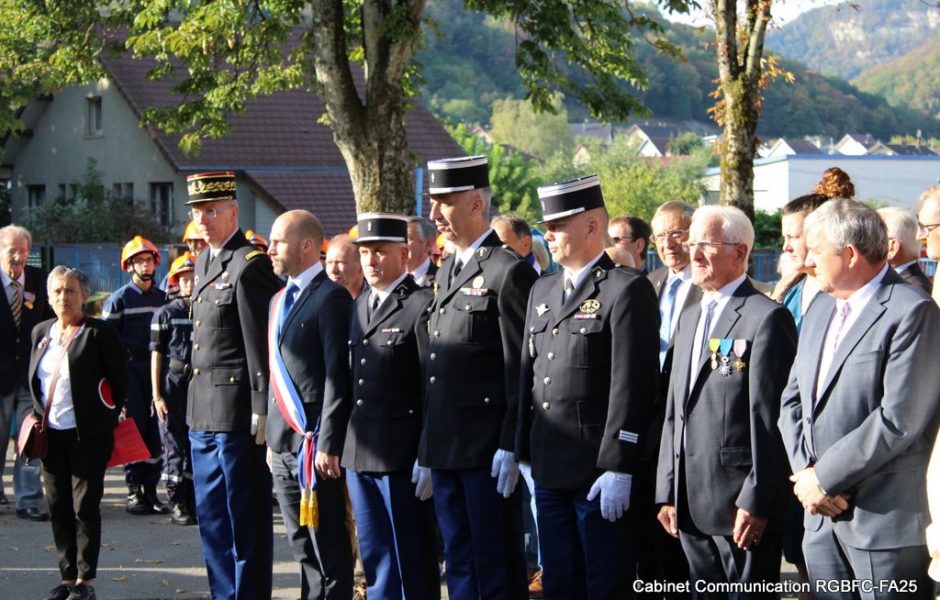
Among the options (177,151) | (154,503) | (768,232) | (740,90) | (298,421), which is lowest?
(154,503)

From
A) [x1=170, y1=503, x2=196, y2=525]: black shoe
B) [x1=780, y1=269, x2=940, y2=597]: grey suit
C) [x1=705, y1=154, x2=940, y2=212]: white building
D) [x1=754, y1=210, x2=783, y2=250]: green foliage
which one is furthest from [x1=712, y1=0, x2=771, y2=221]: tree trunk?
[x1=705, y1=154, x2=940, y2=212]: white building

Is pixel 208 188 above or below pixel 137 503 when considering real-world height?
above

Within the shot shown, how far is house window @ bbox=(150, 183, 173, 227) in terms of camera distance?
121 ft

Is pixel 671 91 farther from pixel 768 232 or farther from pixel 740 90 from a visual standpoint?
pixel 740 90

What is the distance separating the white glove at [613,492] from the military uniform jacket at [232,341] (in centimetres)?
219

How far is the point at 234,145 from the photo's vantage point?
1499 inches

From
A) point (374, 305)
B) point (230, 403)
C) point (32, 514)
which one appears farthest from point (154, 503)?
point (374, 305)

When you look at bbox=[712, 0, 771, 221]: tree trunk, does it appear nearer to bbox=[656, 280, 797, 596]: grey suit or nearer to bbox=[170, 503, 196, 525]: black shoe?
bbox=[170, 503, 196, 525]: black shoe

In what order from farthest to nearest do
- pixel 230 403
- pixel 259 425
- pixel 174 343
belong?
pixel 174 343, pixel 230 403, pixel 259 425

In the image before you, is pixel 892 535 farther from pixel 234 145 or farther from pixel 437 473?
pixel 234 145

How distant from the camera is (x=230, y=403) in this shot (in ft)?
22.7

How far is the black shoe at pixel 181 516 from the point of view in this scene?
1013 cm

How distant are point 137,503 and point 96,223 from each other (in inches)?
964

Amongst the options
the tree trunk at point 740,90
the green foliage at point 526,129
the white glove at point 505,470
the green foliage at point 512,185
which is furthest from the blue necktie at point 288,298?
the green foliage at point 526,129
